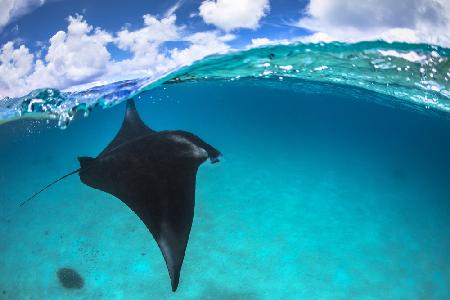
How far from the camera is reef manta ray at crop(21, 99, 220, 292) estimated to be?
354 centimetres

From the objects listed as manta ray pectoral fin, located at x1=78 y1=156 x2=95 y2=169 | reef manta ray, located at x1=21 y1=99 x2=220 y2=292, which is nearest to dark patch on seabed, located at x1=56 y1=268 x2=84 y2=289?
reef manta ray, located at x1=21 y1=99 x2=220 y2=292

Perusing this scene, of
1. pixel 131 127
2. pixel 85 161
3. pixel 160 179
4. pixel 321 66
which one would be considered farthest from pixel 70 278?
pixel 321 66

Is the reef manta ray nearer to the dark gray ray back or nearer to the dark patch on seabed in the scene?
A: the dark gray ray back

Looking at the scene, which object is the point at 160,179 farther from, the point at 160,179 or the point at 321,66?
the point at 321,66

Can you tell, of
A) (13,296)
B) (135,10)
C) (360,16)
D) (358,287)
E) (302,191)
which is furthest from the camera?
(302,191)

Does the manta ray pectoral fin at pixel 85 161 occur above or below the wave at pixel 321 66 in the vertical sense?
below

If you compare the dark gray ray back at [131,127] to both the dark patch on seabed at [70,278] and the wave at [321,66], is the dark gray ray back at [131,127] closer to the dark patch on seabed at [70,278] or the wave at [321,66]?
the wave at [321,66]

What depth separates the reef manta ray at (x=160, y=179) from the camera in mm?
3545

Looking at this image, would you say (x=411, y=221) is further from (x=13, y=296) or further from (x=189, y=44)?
(x=13, y=296)

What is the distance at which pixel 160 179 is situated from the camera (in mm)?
4648

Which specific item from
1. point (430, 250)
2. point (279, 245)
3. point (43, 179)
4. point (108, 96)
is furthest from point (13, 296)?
point (430, 250)

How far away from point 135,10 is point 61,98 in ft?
19.1

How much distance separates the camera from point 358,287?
41.5ft

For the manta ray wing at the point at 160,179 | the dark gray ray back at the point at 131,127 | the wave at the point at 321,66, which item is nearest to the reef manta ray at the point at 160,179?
the manta ray wing at the point at 160,179
